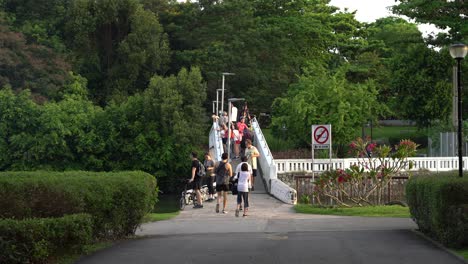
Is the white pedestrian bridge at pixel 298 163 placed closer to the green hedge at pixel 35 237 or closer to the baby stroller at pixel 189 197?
the baby stroller at pixel 189 197

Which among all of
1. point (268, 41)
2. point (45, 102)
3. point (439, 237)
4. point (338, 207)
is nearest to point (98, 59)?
point (45, 102)

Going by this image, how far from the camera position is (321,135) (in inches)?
1097

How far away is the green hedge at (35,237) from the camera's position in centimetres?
1102

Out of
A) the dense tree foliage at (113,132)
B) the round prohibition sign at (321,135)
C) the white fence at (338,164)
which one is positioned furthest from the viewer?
the dense tree foliage at (113,132)

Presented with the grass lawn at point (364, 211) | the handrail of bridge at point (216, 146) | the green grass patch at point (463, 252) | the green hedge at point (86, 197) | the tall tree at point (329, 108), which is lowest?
the green grass patch at point (463, 252)

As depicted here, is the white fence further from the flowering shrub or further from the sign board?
the sign board

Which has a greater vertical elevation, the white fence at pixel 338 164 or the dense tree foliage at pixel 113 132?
the dense tree foliage at pixel 113 132

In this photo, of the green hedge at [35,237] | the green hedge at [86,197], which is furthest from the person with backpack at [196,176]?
the green hedge at [35,237]

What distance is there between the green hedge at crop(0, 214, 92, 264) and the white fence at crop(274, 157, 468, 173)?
27.9 meters

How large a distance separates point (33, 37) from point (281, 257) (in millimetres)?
55495

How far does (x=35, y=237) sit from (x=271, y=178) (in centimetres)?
2407

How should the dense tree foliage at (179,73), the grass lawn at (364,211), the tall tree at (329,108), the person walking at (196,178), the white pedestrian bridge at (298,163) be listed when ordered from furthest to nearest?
A: the dense tree foliage at (179,73) → the tall tree at (329,108) → the white pedestrian bridge at (298,163) → the person walking at (196,178) → the grass lawn at (364,211)

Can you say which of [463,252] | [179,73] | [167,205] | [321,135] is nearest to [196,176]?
[321,135]

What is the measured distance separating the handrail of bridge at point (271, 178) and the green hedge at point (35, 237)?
1817 cm
